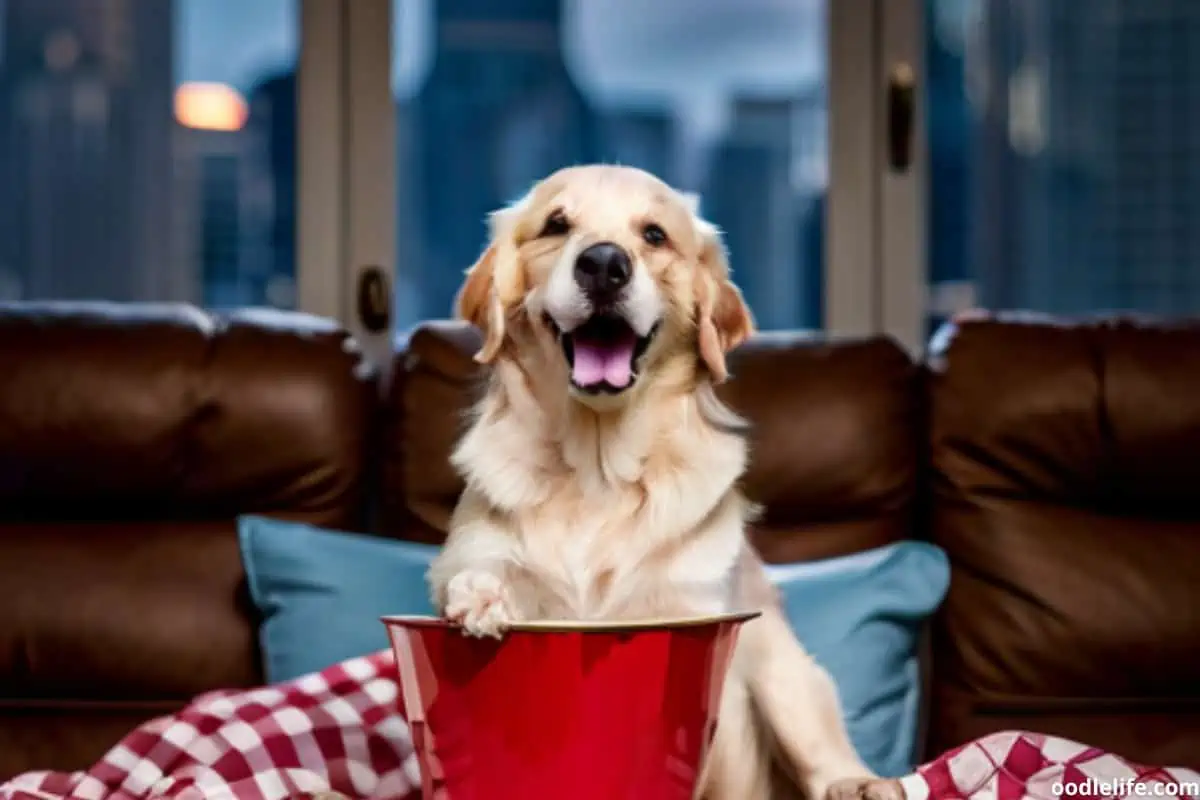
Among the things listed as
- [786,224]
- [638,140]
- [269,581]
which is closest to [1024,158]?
[786,224]

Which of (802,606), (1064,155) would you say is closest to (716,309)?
(802,606)

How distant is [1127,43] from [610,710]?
2.20 m

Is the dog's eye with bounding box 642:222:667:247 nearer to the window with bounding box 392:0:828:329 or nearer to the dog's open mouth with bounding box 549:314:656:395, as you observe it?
the dog's open mouth with bounding box 549:314:656:395

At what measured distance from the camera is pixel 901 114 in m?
2.52

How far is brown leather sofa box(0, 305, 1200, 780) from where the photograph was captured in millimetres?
1923

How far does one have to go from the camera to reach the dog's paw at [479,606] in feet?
3.27

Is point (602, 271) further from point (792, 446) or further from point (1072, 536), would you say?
point (1072, 536)

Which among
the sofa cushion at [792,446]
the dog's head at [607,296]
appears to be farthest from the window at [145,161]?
the dog's head at [607,296]

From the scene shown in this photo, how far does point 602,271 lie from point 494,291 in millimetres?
215

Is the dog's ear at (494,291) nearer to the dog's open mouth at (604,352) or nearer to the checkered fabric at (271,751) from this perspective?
the dog's open mouth at (604,352)

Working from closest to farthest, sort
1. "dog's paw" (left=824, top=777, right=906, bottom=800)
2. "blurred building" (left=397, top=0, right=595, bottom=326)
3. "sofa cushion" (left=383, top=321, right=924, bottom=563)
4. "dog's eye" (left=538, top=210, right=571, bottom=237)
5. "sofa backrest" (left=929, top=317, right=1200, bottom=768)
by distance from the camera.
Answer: "dog's paw" (left=824, top=777, right=906, bottom=800), "dog's eye" (left=538, top=210, right=571, bottom=237), "sofa backrest" (left=929, top=317, right=1200, bottom=768), "sofa cushion" (left=383, top=321, right=924, bottom=563), "blurred building" (left=397, top=0, right=595, bottom=326)

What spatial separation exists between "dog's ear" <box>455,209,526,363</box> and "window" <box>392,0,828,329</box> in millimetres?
1088

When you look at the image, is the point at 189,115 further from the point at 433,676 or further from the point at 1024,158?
the point at 433,676

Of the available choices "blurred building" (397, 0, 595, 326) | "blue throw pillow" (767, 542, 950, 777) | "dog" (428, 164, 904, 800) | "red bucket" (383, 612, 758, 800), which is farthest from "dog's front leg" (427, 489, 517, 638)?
"blurred building" (397, 0, 595, 326)
